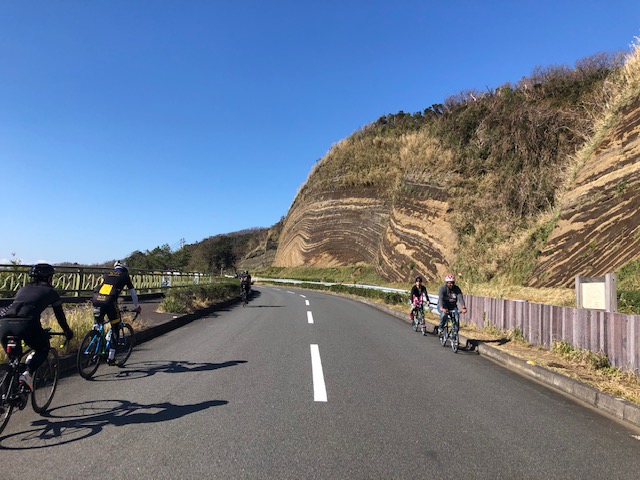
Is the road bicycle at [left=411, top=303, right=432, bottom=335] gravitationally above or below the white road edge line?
above

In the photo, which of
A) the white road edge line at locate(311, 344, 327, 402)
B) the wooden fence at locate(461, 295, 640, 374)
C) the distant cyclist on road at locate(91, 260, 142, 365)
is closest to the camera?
the white road edge line at locate(311, 344, 327, 402)

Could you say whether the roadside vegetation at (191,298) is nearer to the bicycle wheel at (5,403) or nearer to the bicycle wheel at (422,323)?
the bicycle wheel at (422,323)

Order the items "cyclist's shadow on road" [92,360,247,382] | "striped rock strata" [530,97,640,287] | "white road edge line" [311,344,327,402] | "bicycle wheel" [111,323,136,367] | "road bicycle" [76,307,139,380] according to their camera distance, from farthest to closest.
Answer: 1. "striped rock strata" [530,97,640,287]
2. "bicycle wheel" [111,323,136,367]
3. "cyclist's shadow on road" [92,360,247,382]
4. "road bicycle" [76,307,139,380]
5. "white road edge line" [311,344,327,402]

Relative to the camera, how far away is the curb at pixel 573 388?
17.7 ft

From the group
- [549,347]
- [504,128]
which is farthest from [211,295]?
[504,128]

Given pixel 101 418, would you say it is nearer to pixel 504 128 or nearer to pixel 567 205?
pixel 567 205


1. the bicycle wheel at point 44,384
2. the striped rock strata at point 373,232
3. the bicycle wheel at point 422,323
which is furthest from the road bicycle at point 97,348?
the striped rock strata at point 373,232

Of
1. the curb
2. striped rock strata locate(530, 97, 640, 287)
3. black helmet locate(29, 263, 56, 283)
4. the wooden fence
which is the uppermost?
striped rock strata locate(530, 97, 640, 287)

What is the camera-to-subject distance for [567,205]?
1823cm

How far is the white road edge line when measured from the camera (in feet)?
19.5

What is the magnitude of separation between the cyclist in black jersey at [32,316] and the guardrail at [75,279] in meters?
11.2

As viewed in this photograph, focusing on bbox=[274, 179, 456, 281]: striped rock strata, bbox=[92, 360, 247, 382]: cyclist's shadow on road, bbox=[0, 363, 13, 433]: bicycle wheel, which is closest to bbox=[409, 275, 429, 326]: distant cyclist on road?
bbox=[92, 360, 247, 382]: cyclist's shadow on road

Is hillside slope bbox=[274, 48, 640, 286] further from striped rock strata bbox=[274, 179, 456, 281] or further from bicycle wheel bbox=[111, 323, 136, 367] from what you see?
bicycle wheel bbox=[111, 323, 136, 367]

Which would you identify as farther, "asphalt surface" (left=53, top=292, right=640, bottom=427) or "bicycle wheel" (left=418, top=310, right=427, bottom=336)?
"bicycle wheel" (left=418, top=310, right=427, bottom=336)
